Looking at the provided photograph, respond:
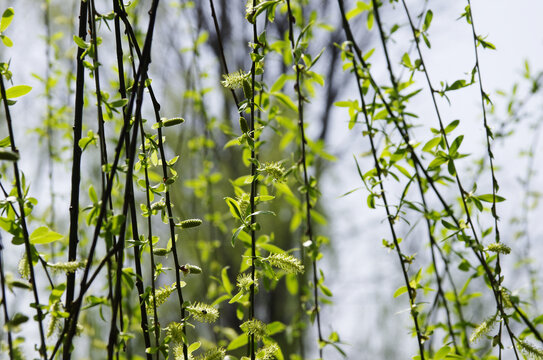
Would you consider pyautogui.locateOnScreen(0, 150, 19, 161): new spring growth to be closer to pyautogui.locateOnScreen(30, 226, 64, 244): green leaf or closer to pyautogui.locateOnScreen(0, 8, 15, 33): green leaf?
pyautogui.locateOnScreen(30, 226, 64, 244): green leaf

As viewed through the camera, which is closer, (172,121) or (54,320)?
(54,320)

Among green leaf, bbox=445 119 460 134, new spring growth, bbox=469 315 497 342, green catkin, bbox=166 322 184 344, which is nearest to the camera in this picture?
green catkin, bbox=166 322 184 344

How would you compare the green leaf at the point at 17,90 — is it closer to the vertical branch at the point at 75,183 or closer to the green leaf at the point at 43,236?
the vertical branch at the point at 75,183

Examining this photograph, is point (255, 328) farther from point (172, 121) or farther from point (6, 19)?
point (6, 19)

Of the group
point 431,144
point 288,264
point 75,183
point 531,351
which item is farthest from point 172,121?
point 531,351

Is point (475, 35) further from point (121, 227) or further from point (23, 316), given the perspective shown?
point (23, 316)

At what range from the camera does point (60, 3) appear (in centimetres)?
305

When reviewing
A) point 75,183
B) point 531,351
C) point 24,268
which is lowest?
point 531,351

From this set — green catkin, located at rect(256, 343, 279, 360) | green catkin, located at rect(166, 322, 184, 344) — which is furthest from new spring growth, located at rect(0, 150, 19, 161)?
green catkin, located at rect(256, 343, 279, 360)

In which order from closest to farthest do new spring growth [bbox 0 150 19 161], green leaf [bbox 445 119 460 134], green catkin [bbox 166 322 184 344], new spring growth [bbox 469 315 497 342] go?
new spring growth [bbox 0 150 19 161], green catkin [bbox 166 322 184 344], new spring growth [bbox 469 315 497 342], green leaf [bbox 445 119 460 134]

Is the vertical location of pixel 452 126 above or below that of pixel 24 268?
above

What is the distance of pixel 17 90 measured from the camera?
2.56 ft

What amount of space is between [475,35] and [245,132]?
19.8 inches

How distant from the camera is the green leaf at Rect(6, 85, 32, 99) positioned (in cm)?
77
